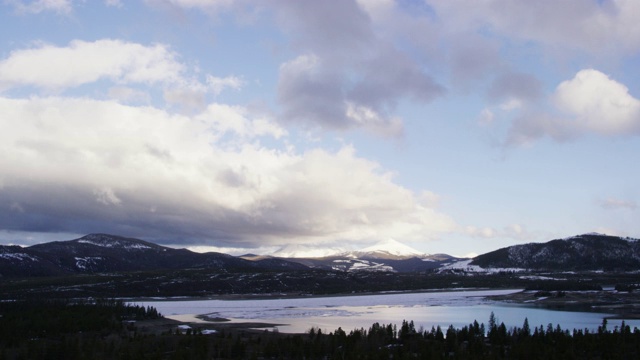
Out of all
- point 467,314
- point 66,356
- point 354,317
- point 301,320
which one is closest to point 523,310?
point 467,314

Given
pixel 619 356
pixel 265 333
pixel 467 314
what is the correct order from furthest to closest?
pixel 467 314 < pixel 265 333 < pixel 619 356

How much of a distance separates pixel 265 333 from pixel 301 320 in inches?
1201

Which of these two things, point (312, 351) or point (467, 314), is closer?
point (312, 351)

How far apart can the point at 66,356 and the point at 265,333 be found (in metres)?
27.9

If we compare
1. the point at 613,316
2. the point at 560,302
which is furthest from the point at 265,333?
the point at 560,302

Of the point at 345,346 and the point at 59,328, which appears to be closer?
the point at 345,346

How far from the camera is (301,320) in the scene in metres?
113

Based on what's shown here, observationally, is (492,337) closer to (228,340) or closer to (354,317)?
(228,340)

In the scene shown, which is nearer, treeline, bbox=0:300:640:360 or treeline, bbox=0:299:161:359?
treeline, bbox=0:300:640:360

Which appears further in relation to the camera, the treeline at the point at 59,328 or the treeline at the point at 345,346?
the treeline at the point at 59,328

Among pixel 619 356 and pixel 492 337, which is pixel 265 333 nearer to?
pixel 492 337

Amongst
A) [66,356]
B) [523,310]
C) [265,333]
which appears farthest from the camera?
[523,310]

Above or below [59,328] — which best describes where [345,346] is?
below

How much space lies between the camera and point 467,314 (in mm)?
122875
